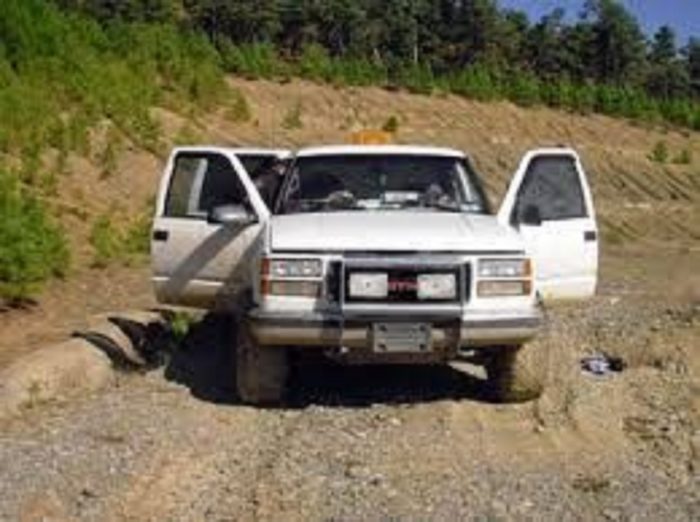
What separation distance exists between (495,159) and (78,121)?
28949 millimetres

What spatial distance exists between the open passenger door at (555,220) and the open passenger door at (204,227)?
187 cm

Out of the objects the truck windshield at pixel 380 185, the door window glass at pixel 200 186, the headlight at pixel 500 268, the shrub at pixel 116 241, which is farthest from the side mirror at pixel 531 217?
the shrub at pixel 116 241

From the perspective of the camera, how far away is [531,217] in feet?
36.4

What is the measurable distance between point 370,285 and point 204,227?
221 cm

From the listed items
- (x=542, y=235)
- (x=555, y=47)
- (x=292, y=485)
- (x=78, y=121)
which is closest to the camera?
(x=292, y=485)

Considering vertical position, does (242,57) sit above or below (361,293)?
below

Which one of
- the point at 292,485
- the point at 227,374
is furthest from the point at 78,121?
the point at 292,485

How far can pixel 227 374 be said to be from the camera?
1184 cm

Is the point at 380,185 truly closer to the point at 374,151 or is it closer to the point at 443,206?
the point at 374,151

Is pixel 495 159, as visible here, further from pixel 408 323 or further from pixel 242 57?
pixel 408 323

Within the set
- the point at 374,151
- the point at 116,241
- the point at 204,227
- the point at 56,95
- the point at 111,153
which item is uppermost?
the point at 374,151

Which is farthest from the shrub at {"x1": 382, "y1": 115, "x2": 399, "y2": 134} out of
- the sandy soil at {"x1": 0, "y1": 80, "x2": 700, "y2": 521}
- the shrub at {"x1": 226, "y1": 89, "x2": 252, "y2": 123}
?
the sandy soil at {"x1": 0, "y1": 80, "x2": 700, "y2": 521}

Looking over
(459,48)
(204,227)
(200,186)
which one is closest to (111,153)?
(200,186)

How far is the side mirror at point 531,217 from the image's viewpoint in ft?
36.3
